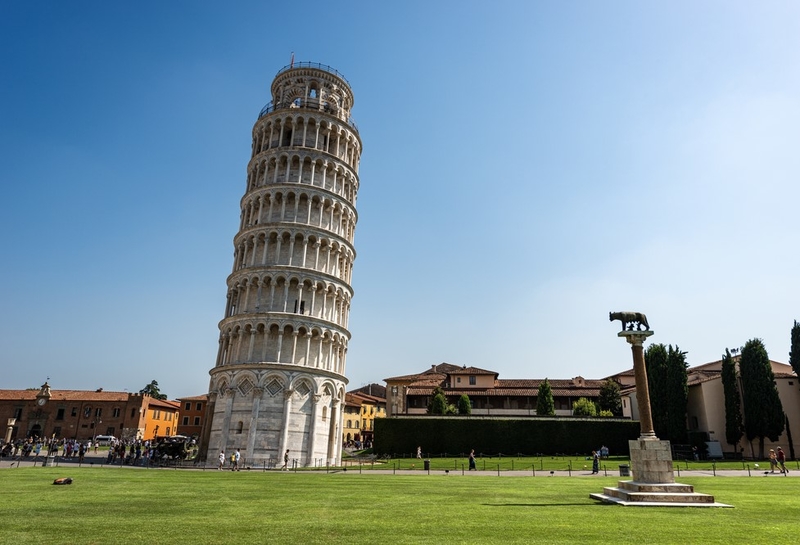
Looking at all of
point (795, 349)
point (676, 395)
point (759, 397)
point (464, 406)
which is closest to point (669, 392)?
point (676, 395)

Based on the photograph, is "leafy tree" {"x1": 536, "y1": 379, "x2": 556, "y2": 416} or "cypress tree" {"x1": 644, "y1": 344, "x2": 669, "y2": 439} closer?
"cypress tree" {"x1": 644, "y1": 344, "x2": 669, "y2": 439}

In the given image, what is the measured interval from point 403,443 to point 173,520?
42.4 meters

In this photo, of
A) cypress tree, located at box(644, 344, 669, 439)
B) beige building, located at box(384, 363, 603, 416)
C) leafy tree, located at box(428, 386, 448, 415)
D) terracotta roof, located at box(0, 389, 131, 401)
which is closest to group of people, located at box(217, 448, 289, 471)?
leafy tree, located at box(428, 386, 448, 415)

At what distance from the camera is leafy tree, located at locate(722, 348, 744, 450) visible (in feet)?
168

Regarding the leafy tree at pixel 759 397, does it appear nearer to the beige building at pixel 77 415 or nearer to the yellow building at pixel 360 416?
the yellow building at pixel 360 416

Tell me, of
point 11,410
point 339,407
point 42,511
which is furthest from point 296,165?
point 11,410

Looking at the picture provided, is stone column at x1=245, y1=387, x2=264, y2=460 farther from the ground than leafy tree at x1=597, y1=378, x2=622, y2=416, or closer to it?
closer to it

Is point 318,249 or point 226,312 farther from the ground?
point 318,249

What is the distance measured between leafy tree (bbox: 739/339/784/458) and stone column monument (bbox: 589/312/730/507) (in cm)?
3963

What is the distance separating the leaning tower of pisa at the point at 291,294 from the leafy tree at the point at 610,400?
4031 centimetres

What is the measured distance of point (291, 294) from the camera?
46094 mm

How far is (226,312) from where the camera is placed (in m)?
48.6

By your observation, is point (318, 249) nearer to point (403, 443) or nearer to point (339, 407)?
point (339, 407)

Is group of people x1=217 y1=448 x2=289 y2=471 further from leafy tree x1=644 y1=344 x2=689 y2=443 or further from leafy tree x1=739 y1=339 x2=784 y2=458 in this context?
leafy tree x1=739 y1=339 x2=784 y2=458
